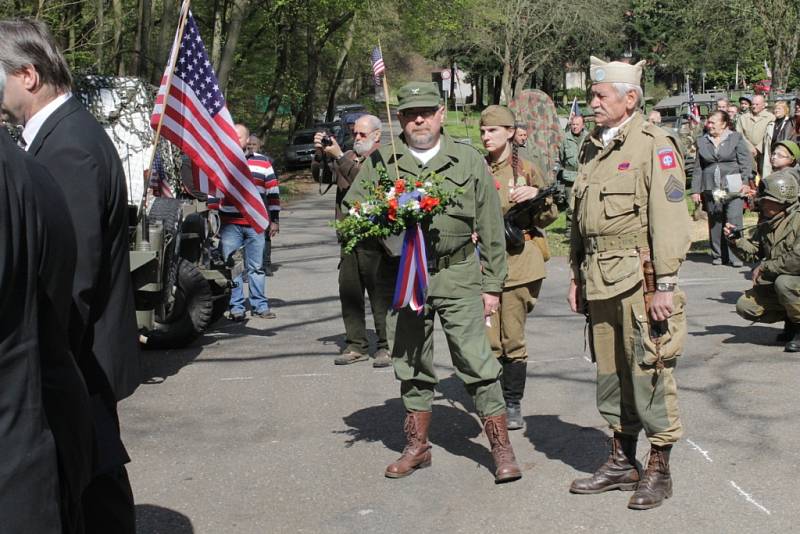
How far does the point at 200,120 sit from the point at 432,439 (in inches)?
136

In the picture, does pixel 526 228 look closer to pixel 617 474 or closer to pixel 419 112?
pixel 419 112

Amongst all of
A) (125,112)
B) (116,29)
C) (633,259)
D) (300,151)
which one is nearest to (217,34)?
(116,29)

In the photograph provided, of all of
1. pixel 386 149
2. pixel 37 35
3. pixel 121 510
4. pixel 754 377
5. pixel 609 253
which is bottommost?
pixel 754 377

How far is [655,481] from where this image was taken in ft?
17.9

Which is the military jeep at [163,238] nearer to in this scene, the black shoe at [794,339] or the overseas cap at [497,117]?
the overseas cap at [497,117]

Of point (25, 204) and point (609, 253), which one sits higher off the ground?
point (25, 204)

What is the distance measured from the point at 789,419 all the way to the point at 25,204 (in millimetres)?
5496

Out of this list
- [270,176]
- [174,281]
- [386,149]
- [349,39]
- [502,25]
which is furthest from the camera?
[502,25]

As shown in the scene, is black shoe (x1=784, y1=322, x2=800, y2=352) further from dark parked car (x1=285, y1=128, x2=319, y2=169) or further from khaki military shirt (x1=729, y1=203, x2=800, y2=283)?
dark parked car (x1=285, y1=128, x2=319, y2=169)

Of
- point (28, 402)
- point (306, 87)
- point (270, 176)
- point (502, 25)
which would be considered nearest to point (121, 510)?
point (28, 402)

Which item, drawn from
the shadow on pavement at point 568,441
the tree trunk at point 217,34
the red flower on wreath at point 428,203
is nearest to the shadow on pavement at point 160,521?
the red flower on wreath at point 428,203

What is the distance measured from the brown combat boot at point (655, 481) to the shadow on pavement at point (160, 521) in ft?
7.00

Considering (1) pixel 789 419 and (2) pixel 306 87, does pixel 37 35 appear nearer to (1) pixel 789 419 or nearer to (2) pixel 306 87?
(1) pixel 789 419

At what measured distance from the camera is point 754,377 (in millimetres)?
8164
